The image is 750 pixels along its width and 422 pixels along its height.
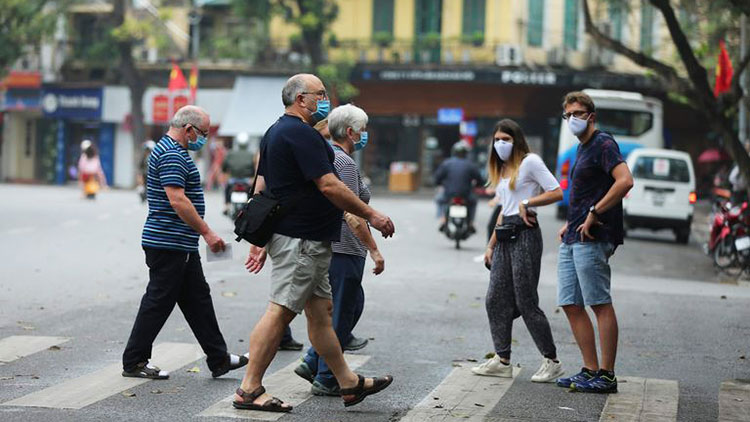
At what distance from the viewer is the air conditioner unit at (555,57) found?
4816 cm

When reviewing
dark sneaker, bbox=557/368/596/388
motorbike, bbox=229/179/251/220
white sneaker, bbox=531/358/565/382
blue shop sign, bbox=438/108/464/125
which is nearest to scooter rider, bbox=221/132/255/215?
motorbike, bbox=229/179/251/220

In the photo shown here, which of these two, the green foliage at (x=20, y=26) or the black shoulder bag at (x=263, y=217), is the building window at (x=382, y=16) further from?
the black shoulder bag at (x=263, y=217)

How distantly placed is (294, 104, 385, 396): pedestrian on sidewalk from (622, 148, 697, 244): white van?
18.8 m

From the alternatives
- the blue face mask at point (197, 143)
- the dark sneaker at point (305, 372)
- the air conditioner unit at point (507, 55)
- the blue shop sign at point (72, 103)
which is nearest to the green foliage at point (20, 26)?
the blue shop sign at point (72, 103)

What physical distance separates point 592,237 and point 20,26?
43.7 m

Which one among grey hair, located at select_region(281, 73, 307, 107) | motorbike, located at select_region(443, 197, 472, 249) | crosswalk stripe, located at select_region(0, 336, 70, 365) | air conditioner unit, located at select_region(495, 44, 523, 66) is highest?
air conditioner unit, located at select_region(495, 44, 523, 66)

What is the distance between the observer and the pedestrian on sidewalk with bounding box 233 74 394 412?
22.9 feet

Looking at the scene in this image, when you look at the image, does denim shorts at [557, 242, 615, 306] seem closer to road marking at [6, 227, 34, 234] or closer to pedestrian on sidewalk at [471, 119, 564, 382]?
pedestrian on sidewalk at [471, 119, 564, 382]

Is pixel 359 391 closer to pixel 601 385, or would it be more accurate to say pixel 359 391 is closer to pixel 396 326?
pixel 601 385

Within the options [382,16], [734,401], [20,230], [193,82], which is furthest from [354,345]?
[193,82]

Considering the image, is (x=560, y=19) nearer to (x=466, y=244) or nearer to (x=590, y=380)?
(x=466, y=244)

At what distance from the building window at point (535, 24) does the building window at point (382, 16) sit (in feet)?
16.4

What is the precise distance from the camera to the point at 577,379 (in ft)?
27.2

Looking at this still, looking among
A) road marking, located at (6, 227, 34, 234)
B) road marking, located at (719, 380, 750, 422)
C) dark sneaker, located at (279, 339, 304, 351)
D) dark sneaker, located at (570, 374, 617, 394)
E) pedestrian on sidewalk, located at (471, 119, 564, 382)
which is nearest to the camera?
road marking, located at (719, 380, 750, 422)
